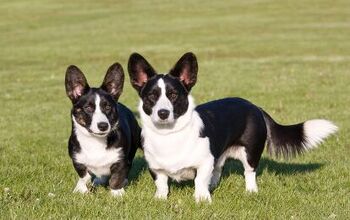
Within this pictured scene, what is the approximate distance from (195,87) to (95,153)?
12.3m

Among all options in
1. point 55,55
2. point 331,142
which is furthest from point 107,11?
point 331,142

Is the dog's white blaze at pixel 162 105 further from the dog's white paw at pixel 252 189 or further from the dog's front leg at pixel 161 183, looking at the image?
the dog's white paw at pixel 252 189

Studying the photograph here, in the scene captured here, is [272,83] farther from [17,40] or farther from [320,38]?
[17,40]

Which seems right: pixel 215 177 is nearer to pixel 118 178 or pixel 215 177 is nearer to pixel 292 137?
pixel 292 137

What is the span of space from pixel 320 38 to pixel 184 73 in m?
30.8

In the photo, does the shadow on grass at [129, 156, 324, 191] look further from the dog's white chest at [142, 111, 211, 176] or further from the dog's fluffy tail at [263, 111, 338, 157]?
the dog's white chest at [142, 111, 211, 176]

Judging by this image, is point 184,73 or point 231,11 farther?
point 231,11

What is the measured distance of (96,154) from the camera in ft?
24.8

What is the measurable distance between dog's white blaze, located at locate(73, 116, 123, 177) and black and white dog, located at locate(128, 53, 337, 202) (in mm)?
527

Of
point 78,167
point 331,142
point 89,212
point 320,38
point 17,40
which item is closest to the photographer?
point 89,212

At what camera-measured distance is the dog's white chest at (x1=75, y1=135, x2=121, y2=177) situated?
297 inches

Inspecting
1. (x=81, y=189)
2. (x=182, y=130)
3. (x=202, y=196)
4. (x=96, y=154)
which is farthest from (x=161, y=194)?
(x=81, y=189)

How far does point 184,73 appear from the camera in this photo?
7152 mm

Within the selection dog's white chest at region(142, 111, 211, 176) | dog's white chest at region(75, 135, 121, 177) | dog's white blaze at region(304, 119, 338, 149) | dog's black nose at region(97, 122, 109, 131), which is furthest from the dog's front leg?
dog's white blaze at region(304, 119, 338, 149)
